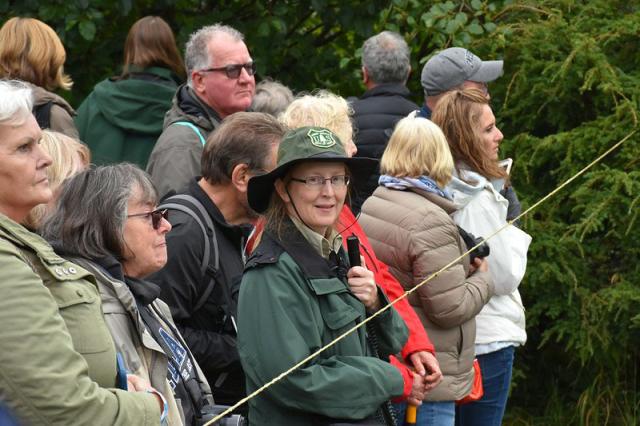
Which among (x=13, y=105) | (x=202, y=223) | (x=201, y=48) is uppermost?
(x=13, y=105)

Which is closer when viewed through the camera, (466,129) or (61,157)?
(61,157)

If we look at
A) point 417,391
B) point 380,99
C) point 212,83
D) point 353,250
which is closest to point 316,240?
point 353,250

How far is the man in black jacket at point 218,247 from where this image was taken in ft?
14.0

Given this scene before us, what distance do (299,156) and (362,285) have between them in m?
0.47

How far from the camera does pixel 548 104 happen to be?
293 inches

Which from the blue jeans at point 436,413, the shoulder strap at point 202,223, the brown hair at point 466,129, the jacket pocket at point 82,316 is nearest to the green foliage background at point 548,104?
the brown hair at point 466,129

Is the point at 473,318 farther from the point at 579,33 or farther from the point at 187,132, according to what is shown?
the point at 579,33

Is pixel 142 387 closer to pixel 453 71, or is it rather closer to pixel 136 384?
pixel 136 384

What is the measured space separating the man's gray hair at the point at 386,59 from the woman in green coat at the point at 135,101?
1.07 m

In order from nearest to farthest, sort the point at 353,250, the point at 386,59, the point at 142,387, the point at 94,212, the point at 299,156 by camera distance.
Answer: the point at 142,387 < the point at 94,212 < the point at 299,156 < the point at 353,250 < the point at 386,59

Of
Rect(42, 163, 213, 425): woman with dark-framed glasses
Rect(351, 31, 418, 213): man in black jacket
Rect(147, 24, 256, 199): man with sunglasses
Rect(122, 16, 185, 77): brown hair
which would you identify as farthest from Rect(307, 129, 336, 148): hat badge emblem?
Rect(122, 16, 185, 77): brown hair

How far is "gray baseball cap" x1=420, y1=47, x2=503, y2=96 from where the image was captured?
615cm

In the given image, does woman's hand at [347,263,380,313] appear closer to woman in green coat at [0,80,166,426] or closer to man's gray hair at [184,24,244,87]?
woman in green coat at [0,80,166,426]

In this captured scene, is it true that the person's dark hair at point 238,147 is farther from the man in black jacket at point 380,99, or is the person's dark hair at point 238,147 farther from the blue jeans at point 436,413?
the man in black jacket at point 380,99
